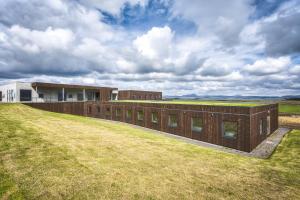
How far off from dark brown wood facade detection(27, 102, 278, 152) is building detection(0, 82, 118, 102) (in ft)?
13.6

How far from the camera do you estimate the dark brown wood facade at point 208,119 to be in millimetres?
17406

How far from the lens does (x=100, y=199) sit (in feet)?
22.1

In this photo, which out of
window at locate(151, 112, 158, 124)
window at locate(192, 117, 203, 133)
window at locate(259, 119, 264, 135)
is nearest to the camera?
window at locate(259, 119, 264, 135)

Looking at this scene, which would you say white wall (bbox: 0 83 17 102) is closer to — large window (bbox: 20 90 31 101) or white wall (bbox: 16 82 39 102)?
white wall (bbox: 16 82 39 102)

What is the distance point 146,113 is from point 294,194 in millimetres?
21423

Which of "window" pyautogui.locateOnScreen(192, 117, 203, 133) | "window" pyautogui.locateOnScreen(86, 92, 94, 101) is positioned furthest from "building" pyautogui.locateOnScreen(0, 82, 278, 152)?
"window" pyautogui.locateOnScreen(86, 92, 94, 101)

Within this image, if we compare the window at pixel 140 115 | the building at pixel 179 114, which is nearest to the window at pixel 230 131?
the building at pixel 179 114

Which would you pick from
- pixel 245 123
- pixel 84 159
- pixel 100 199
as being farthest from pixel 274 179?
pixel 84 159

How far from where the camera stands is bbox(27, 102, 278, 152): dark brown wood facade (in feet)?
57.1

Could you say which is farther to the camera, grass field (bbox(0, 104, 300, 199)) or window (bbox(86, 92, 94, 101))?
window (bbox(86, 92, 94, 101))

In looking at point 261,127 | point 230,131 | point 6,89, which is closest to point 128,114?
point 230,131

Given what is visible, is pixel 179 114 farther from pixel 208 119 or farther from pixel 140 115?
pixel 140 115

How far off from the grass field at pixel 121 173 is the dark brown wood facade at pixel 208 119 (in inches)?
174

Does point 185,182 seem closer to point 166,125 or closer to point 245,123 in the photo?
point 245,123
